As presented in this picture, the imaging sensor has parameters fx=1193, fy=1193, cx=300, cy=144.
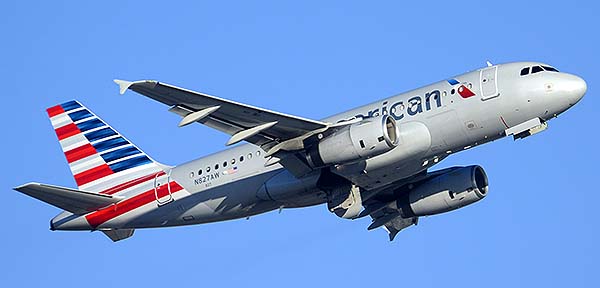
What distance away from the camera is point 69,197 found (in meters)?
49.0

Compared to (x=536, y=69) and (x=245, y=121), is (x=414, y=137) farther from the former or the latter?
(x=245, y=121)

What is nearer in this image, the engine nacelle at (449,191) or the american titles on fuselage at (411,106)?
the american titles on fuselage at (411,106)

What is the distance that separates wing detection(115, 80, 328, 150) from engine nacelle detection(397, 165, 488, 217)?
8477 mm

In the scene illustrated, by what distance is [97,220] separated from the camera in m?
51.0

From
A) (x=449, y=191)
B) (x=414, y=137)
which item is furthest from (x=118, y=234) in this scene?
(x=414, y=137)

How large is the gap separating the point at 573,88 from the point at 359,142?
8479 mm

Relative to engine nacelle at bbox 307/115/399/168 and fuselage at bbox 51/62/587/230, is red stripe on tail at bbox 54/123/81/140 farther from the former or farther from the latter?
engine nacelle at bbox 307/115/399/168

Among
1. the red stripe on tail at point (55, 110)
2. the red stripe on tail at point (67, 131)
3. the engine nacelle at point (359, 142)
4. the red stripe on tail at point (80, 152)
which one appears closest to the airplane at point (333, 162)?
the engine nacelle at point (359, 142)

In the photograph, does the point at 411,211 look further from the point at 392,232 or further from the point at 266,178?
the point at 266,178

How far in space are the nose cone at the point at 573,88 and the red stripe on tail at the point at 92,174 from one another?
811 inches

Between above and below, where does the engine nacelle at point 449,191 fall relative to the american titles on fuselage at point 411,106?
below

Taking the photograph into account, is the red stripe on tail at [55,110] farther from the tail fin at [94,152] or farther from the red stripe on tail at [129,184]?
the red stripe on tail at [129,184]

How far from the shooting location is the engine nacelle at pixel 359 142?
43.8 meters

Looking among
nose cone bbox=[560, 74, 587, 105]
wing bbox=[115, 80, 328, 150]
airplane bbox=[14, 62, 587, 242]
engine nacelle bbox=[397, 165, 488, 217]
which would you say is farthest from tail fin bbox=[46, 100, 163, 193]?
nose cone bbox=[560, 74, 587, 105]
